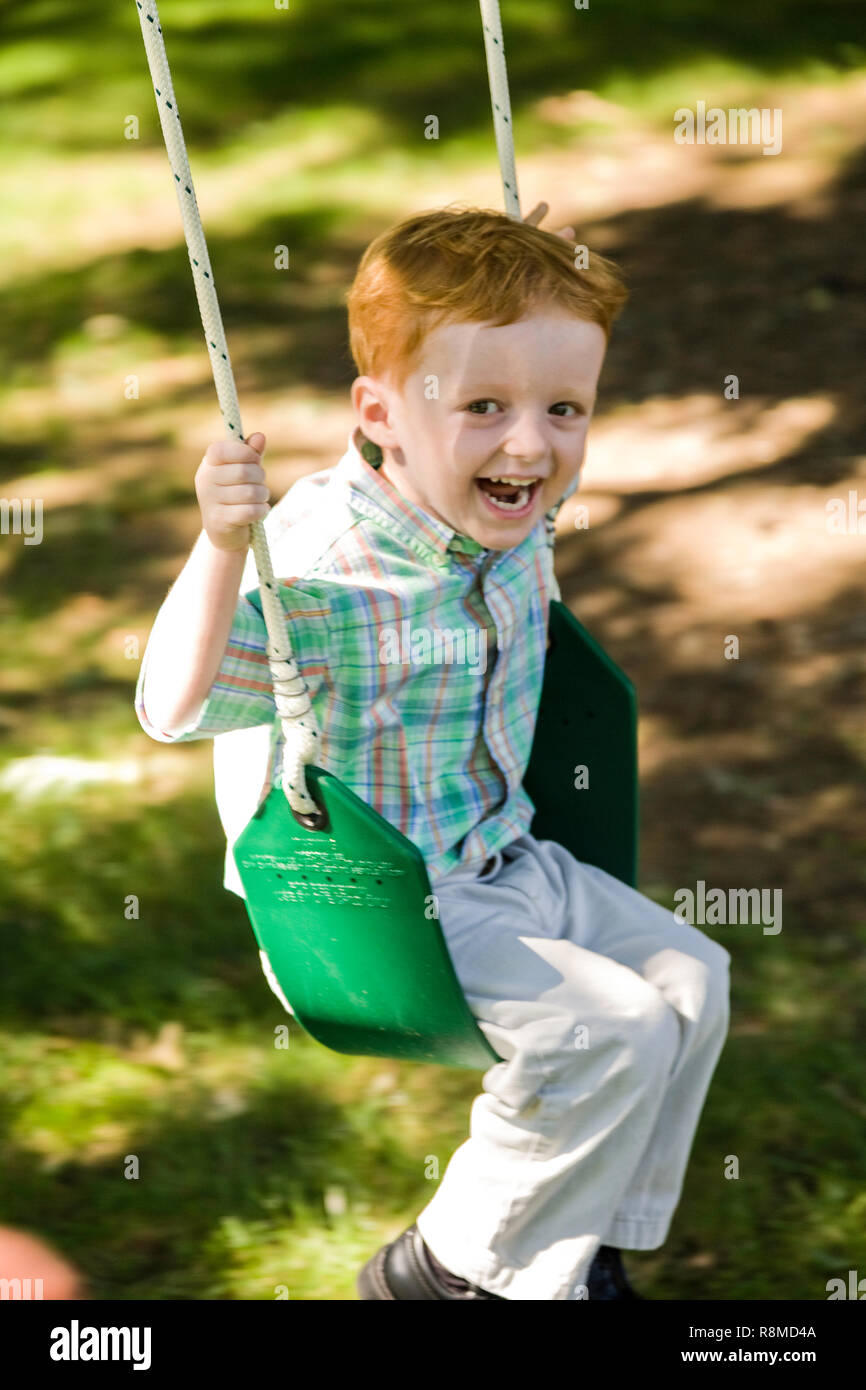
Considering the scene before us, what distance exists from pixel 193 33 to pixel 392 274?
7224mm

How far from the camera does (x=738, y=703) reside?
14.8 feet

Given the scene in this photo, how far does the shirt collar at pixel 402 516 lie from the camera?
2.29 meters

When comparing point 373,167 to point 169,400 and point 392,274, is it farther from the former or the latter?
point 392,274

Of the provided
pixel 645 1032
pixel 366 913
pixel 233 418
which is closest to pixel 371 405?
pixel 233 418

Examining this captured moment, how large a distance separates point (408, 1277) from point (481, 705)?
841 mm

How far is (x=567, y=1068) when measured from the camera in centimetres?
222

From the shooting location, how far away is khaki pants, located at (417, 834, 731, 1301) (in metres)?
2.21

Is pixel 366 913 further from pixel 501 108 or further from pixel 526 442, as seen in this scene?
pixel 501 108

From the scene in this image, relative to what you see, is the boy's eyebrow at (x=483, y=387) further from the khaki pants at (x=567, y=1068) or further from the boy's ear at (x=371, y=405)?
the khaki pants at (x=567, y=1068)

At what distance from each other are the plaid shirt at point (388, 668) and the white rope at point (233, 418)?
0.09 m

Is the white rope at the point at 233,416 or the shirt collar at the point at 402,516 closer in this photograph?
the white rope at the point at 233,416

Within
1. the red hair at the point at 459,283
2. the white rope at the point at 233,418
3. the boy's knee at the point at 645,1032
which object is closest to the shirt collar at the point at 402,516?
the red hair at the point at 459,283

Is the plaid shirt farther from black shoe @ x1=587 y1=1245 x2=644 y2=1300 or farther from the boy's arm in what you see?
black shoe @ x1=587 y1=1245 x2=644 y2=1300

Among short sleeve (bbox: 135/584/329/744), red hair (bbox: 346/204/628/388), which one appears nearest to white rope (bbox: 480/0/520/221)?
red hair (bbox: 346/204/628/388)
